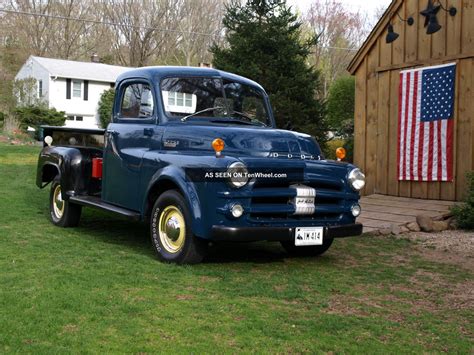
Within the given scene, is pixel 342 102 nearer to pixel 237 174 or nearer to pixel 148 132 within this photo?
pixel 148 132

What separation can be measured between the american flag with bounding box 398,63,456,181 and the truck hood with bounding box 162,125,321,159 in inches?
190

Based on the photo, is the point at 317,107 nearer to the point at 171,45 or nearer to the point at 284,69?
the point at 284,69

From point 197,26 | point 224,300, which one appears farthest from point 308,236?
point 197,26

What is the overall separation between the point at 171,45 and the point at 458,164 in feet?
145

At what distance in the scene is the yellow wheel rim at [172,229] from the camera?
5.88 metres

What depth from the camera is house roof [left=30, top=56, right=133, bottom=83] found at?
39844mm

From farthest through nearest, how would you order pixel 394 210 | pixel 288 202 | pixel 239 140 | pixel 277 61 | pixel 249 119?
1. pixel 277 61
2. pixel 394 210
3. pixel 249 119
4. pixel 239 140
5. pixel 288 202

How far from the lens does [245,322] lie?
4.13 m

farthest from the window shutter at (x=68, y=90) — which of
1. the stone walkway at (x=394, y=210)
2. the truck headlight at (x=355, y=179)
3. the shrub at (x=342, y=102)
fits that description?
the truck headlight at (x=355, y=179)

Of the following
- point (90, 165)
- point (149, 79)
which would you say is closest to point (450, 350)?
point (149, 79)

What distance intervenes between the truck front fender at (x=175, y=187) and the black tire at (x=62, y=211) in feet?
6.74

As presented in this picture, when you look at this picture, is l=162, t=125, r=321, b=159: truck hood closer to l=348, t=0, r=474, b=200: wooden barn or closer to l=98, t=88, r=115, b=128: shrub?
l=348, t=0, r=474, b=200: wooden barn

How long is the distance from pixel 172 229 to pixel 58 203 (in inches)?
121

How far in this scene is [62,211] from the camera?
8.27 metres
